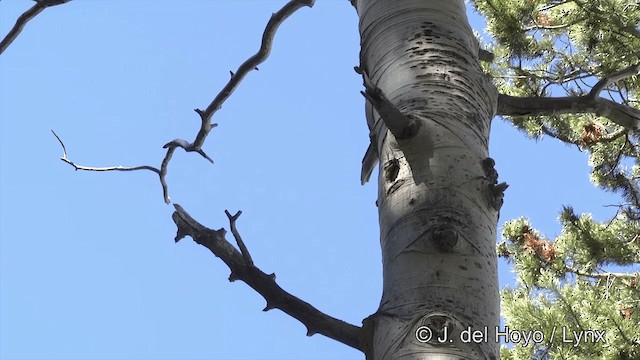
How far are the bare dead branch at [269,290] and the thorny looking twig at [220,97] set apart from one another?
37.2 inches

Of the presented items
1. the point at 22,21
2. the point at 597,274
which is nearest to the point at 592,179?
the point at 597,274

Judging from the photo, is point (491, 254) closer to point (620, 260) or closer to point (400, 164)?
point (400, 164)

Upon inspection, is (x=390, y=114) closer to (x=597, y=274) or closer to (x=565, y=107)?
(x=565, y=107)

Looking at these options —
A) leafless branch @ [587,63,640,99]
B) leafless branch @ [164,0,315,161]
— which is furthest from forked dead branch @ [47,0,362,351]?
leafless branch @ [587,63,640,99]

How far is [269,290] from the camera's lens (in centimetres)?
151

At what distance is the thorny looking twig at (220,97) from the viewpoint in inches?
96.7

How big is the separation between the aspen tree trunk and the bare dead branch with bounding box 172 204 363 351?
5 cm

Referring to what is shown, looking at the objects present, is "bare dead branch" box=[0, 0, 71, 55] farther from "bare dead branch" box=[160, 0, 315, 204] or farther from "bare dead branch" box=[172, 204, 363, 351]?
"bare dead branch" box=[172, 204, 363, 351]

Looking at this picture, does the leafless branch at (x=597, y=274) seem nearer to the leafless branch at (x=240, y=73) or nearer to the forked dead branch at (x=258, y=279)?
the leafless branch at (x=240, y=73)

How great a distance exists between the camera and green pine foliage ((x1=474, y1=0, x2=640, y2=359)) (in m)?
3.69

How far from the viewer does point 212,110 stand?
260cm

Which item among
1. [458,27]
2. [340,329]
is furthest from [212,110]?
[340,329]

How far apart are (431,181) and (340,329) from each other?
0.32 metres

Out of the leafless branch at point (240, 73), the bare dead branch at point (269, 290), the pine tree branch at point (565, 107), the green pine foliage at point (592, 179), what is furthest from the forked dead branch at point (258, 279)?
the green pine foliage at point (592, 179)
